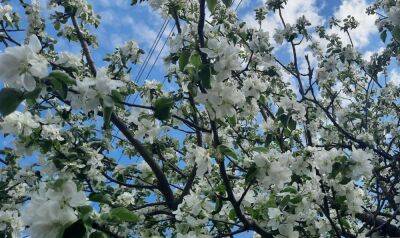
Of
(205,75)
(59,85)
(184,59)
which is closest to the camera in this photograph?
(59,85)

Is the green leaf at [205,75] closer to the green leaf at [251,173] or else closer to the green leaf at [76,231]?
the green leaf at [251,173]

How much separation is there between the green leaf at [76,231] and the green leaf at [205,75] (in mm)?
941

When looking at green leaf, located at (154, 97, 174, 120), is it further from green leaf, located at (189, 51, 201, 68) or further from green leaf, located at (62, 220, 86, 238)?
green leaf, located at (62, 220, 86, 238)

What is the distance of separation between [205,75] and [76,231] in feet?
3.25

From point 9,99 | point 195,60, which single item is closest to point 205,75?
point 195,60

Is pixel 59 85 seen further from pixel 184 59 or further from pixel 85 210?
pixel 184 59

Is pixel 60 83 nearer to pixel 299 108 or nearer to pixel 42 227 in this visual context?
pixel 42 227

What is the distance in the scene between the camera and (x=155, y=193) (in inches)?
210

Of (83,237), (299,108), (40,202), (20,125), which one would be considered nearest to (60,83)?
(40,202)

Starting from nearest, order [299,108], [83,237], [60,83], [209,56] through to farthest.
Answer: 1. [83,237]
2. [60,83]
3. [209,56]
4. [299,108]

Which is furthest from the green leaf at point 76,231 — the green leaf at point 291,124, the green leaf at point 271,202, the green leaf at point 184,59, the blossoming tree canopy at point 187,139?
the green leaf at point 291,124

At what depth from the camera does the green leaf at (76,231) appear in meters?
1.61

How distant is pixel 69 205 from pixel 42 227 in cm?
12

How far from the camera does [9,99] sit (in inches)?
69.6
